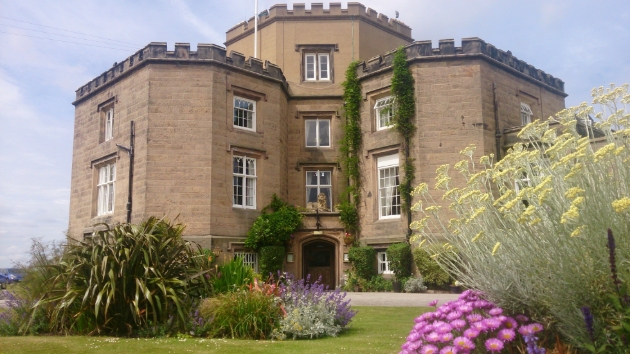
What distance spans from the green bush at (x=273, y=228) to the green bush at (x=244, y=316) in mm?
10585

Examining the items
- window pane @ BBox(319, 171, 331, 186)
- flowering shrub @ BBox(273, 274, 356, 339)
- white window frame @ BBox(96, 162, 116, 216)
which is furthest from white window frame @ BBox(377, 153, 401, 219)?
flowering shrub @ BBox(273, 274, 356, 339)

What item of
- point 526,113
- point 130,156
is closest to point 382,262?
point 526,113

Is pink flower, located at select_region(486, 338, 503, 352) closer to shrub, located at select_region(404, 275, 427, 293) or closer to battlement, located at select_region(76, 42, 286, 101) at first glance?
shrub, located at select_region(404, 275, 427, 293)

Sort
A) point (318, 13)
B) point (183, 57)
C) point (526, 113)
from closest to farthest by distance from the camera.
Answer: point (183, 57)
point (526, 113)
point (318, 13)

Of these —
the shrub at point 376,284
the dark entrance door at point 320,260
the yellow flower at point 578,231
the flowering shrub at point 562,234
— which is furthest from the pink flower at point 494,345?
the dark entrance door at point 320,260

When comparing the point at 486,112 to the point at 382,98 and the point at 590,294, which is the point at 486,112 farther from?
the point at 590,294

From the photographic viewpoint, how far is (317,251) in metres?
20.7

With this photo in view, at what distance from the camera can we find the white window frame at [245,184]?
19719mm

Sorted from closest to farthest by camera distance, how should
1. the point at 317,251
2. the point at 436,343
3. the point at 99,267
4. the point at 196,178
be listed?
the point at 436,343, the point at 99,267, the point at 196,178, the point at 317,251

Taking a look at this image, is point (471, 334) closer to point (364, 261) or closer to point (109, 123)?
point (364, 261)

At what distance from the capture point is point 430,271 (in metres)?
17.1

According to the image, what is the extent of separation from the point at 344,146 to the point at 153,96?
299 inches

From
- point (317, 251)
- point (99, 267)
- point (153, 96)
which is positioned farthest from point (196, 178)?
point (99, 267)

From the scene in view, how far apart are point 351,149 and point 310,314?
13236 millimetres
